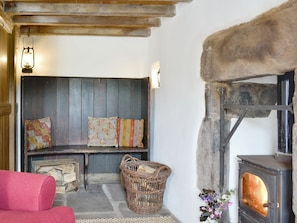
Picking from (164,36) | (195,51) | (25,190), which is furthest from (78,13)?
(25,190)

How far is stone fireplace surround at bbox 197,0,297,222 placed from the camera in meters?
1.79

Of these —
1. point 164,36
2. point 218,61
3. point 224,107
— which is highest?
point 164,36

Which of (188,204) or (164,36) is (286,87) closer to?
(188,204)

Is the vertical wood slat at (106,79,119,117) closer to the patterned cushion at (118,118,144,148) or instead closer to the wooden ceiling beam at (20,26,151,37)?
the patterned cushion at (118,118,144,148)

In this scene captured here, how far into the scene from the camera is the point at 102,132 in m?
4.81

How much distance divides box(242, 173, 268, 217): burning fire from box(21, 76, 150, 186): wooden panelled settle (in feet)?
A: 7.65

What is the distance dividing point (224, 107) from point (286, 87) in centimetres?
49

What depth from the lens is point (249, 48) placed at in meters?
2.12

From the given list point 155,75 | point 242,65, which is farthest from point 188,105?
point 155,75

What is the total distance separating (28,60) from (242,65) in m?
3.34

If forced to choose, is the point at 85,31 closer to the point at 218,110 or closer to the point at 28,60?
the point at 28,60

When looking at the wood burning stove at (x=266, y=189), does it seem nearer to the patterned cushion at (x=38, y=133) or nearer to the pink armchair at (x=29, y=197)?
the pink armchair at (x=29, y=197)

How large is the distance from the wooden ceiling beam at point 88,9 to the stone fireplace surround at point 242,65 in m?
1.08

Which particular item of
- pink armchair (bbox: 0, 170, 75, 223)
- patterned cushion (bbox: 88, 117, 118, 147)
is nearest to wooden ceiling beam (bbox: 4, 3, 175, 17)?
patterned cushion (bbox: 88, 117, 118, 147)
